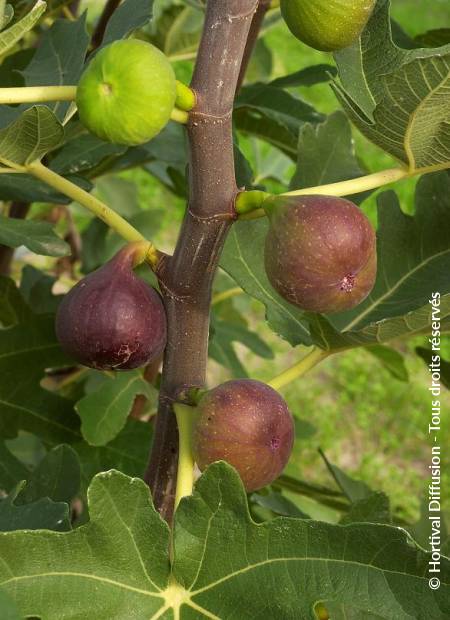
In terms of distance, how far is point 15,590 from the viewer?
0.77 m

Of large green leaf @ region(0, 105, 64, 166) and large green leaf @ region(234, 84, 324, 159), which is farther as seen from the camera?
large green leaf @ region(234, 84, 324, 159)

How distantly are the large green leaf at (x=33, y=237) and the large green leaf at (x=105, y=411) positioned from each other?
0.27 metres

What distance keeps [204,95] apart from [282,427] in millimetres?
304

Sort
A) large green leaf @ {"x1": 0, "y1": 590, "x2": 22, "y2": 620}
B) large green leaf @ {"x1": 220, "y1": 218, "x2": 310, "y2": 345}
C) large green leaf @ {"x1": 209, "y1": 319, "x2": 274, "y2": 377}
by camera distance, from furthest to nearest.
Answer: large green leaf @ {"x1": 209, "y1": 319, "x2": 274, "y2": 377}
large green leaf @ {"x1": 220, "y1": 218, "x2": 310, "y2": 345}
large green leaf @ {"x1": 0, "y1": 590, "x2": 22, "y2": 620}

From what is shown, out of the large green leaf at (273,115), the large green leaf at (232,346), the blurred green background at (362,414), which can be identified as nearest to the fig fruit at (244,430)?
the large green leaf at (273,115)

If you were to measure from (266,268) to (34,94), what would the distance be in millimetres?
235

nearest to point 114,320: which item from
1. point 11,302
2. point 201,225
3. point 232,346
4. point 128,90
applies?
point 201,225

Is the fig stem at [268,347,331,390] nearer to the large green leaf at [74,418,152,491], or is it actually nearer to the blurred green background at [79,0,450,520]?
the large green leaf at [74,418,152,491]

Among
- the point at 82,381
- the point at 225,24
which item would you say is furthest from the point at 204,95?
the point at 82,381

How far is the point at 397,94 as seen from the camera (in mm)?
808

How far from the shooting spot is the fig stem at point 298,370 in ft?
3.27

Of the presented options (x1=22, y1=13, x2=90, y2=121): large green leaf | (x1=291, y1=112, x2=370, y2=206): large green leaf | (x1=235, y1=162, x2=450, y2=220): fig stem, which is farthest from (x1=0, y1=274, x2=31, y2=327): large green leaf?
(x1=235, y1=162, x2=450, y2=220): fig stem

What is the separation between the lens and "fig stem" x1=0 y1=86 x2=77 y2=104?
2.38 feet

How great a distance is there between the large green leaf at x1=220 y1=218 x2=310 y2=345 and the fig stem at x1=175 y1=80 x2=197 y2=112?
348 millimetres
